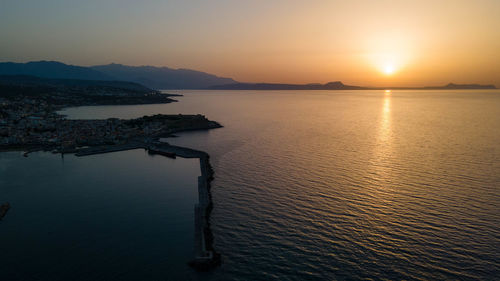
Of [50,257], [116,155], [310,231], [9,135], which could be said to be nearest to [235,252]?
[310,231]

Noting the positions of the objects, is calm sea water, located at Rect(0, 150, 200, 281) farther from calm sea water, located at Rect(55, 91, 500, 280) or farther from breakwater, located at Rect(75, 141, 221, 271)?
calm sea water, located at Rect(55, 91, 500, 280)

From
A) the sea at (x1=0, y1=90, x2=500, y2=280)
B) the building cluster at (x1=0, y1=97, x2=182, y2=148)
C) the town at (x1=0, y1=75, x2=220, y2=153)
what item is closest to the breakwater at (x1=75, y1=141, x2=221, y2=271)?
the sea at (x1=0, y1=90, x2=500, y2=280)

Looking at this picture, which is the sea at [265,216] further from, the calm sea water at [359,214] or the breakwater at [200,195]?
the breakwater at [200,195]

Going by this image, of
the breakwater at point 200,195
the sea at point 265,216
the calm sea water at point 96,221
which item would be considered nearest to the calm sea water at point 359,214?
the sea at point 265,216

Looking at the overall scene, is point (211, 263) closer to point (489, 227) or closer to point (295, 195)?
point (295, 195)

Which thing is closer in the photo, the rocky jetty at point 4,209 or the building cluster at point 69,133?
the rocky jetty at point 4,209
